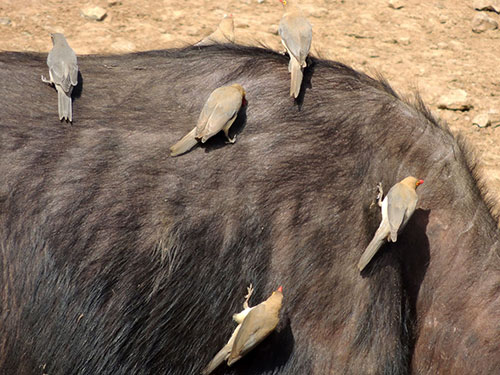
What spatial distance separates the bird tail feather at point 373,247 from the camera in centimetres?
289

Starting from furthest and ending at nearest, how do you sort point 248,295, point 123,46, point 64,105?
point 123,46, point 64,105, point 248,295

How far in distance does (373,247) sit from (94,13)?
167 inches

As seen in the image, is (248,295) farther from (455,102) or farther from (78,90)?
(455,102)

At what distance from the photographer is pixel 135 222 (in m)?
2.82

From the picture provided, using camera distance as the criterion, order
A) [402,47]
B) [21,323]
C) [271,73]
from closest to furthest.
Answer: [21,323]
[271,73]
[402,47]

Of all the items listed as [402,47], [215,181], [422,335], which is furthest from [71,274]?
[402,47]

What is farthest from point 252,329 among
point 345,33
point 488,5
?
point 488,5

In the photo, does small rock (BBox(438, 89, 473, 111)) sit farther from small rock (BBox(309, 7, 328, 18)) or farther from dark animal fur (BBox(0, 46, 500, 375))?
dark animal fur (BBox(0, 46, 500, 375))

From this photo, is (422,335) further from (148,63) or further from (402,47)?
(402,47)

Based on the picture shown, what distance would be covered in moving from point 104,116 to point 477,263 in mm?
1744

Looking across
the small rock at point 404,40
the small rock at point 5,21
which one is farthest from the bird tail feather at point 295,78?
the small rock at point 5,21

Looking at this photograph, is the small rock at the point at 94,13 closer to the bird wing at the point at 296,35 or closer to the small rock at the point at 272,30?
the small rock at the point at 272,30

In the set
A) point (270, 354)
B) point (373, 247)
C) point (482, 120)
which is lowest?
point (482, 120)

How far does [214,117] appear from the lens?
2713mm
